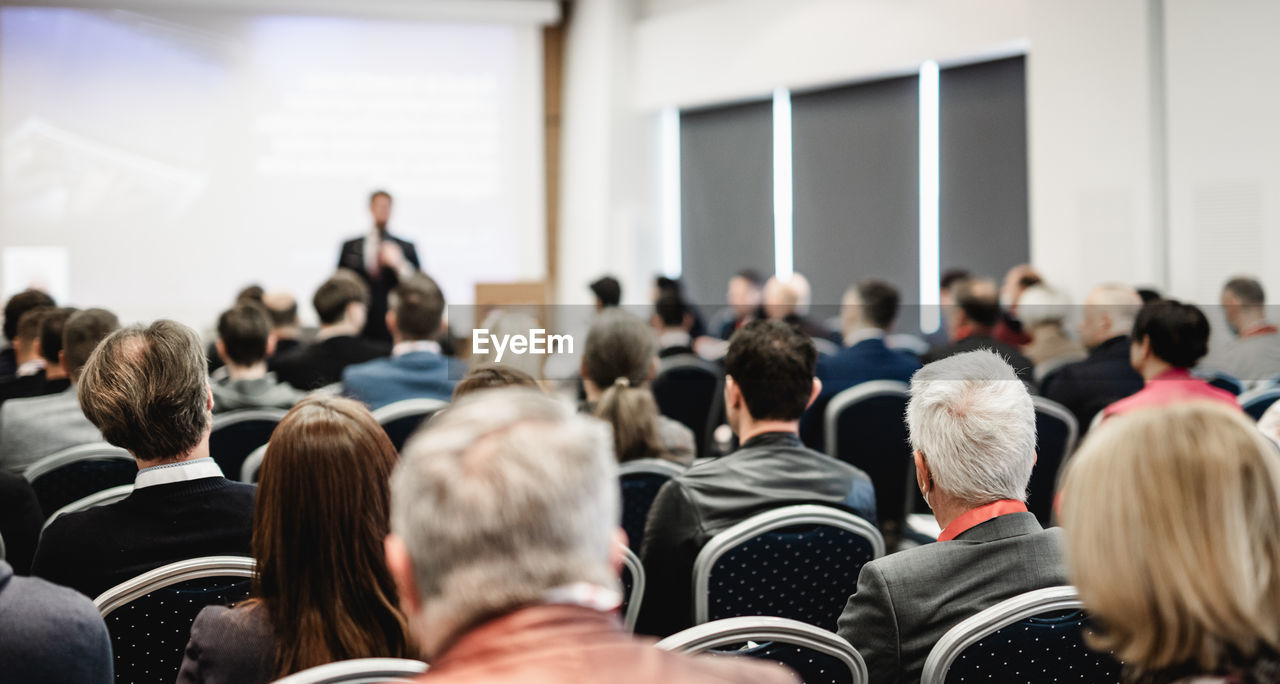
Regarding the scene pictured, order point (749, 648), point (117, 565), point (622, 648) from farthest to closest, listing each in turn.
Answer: point (117, 565)
point (749, 648)
point (622, 648)

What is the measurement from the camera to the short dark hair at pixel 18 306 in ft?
15.7

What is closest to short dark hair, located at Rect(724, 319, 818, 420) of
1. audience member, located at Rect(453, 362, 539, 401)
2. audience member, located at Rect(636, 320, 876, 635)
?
audience member, located at Rect(636, 320, 876, 635)

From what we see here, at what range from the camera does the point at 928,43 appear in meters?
7.95

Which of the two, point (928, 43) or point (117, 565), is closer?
point (117, 565)

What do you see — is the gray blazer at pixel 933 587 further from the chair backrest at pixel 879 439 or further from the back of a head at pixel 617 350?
the chair backrest at pixel 879 439

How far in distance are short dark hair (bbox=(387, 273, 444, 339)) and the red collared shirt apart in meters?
3.08

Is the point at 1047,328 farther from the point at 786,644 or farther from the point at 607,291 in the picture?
the point at 786,644

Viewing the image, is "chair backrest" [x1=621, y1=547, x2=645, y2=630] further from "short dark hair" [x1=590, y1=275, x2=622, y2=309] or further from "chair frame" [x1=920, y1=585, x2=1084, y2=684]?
"short dark hair" [x1=590, y1=275, x2=622, y2=309]

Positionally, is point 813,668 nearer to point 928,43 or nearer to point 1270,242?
point 1270,242

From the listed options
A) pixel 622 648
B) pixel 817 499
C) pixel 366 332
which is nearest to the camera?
pixel 622 648

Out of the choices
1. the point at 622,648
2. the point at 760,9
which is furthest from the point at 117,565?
the point at 760,9

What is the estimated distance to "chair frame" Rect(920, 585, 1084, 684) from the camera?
61.7 inches

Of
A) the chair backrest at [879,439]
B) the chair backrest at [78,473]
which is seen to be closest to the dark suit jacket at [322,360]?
the chair backrest at [78,473]

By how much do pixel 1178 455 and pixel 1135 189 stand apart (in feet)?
20.6
